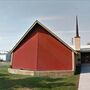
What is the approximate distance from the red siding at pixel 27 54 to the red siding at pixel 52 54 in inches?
29.4

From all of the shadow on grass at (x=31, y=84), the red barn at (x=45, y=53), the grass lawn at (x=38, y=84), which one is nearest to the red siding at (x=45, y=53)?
the red barn at (x=45, y=53)

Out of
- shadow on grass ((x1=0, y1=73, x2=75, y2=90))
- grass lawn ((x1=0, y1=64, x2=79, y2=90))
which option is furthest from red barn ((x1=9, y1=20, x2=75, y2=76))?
shadow on grass ((x1=0, y1=73, x2=75, y2=90))

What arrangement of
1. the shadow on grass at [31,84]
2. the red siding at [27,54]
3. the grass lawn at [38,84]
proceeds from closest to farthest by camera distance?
the grass lawn at [38,84] → the shadow on grass at [31,84] → the red siding at [27,54]

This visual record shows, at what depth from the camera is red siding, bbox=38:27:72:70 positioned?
93.9ft

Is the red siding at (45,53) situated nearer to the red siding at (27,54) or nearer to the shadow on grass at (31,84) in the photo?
the red siding at (27,54)

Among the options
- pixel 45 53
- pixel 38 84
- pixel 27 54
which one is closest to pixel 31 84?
pixel 38 84

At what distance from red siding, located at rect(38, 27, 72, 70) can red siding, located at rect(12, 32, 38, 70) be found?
0.75 m

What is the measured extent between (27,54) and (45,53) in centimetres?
252

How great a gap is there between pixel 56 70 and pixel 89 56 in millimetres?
31033

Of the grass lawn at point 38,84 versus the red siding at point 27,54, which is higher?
the red siding at point 27,54

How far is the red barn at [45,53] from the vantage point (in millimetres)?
28609

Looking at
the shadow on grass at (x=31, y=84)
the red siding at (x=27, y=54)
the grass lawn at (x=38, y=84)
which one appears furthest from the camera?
the red siding at (x=27, y=54)

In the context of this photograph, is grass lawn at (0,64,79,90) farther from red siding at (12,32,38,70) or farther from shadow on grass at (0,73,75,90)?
red siding at (12,32,38,70)

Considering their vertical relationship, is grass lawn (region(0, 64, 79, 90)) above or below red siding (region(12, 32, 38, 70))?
below
